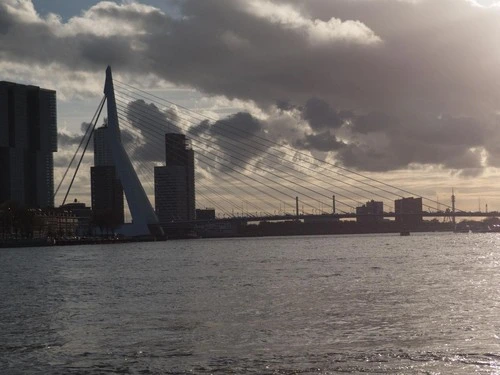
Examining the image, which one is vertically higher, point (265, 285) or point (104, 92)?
point (104, 92)

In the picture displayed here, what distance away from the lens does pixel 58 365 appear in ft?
54.2

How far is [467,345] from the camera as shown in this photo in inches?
685

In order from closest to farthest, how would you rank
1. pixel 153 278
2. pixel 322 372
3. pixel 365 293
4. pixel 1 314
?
pixel 322 372
pixel 1 314
pixel 365 293
pixel 153 278

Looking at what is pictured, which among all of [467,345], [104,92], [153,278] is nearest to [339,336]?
[467,345]

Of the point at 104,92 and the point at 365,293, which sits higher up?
the point at 104,92

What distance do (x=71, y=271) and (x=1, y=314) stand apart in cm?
2476

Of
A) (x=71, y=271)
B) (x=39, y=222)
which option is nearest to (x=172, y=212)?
(x=39, y=222)

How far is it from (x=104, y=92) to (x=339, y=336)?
278 feet

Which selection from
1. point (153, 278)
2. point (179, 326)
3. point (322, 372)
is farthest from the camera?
point (153, 278)

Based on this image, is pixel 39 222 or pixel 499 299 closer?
pixel 499 299

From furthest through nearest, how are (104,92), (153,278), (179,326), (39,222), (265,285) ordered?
1. (39,222)
2. (104,92)
3. (153,278)
4. (265,285)
5. (179,326)

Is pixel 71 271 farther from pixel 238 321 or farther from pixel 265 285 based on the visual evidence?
pixel 238 321

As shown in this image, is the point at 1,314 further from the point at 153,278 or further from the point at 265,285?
the point at 153,278

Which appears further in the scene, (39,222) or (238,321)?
(39,222)
